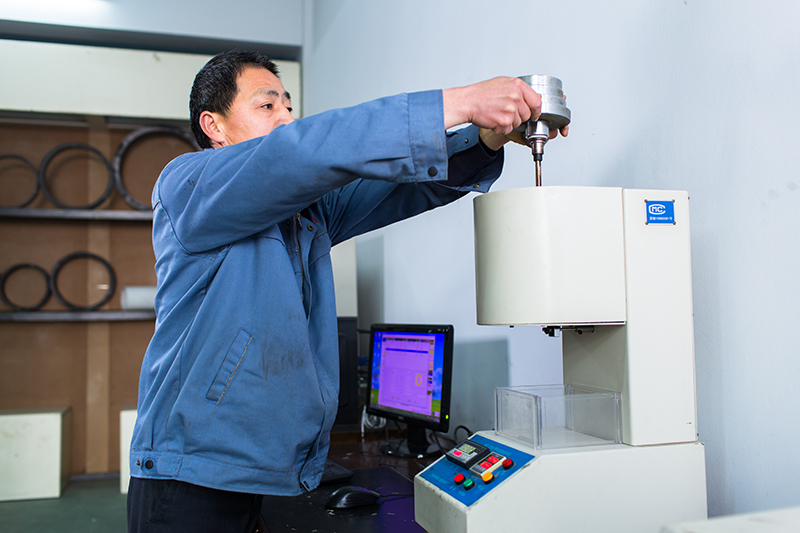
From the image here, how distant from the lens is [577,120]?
1.21 m

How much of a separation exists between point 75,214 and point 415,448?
9.20 feet

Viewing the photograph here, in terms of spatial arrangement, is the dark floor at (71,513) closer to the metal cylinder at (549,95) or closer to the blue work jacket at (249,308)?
the blue work jacket at (249,308)

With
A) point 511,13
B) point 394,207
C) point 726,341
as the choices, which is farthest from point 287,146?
point 511,13

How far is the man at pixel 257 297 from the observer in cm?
71

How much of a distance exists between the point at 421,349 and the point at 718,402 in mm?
840

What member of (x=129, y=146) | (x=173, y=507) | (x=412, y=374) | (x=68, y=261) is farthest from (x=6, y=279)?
(x=173, y=507)

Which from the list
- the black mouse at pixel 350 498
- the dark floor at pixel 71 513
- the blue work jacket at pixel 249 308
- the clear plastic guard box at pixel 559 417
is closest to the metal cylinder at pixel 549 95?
the blue work jacket at pixel 249 308

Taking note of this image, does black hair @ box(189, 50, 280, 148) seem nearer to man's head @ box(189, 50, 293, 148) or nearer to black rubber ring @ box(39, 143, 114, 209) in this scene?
man's head @ box(189, 50, 293, 148)

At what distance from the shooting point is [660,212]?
799mm

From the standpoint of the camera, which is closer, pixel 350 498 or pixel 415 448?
pixel 350 498

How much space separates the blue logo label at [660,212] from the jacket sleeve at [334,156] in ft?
Result: 0.99

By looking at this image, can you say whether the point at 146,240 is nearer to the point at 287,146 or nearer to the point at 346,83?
the point at 346,83

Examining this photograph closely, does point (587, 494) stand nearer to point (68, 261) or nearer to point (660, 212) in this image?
point (660, 212)

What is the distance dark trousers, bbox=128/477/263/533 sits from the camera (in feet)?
2.76
